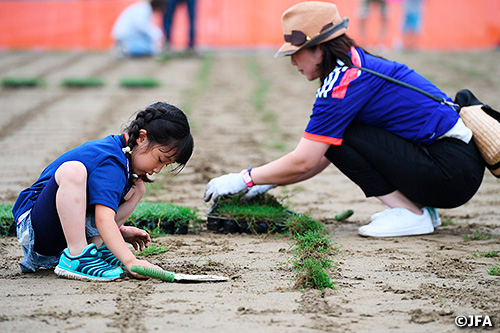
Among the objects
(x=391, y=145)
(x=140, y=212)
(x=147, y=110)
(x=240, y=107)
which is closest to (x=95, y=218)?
(x=147, y=110)

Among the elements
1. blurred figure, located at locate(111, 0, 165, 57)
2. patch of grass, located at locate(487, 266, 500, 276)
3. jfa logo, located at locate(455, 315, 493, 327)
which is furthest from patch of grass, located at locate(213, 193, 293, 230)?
blurred figure, located at locate(111, 0, 165, 57)

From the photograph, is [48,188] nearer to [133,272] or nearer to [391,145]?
[133,272]

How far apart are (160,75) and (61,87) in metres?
1.49

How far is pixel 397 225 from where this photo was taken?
3.36 metres

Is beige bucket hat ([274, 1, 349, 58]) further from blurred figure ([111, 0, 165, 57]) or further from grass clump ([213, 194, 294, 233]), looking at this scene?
blurred figure ([111, 0, 165, 57])

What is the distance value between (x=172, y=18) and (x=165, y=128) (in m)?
8.86

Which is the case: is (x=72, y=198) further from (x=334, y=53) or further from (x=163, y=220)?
(x=334, y=53)

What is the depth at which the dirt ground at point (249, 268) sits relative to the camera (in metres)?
2.14

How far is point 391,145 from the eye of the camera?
10.8 ft

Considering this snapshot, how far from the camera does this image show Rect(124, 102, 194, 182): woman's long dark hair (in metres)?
2.57

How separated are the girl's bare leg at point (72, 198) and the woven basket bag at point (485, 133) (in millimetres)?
2091

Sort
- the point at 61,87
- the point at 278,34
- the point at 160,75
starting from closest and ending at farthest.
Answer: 1. the point at 61,87
2. the point at 160,75
3. the point at 278,34

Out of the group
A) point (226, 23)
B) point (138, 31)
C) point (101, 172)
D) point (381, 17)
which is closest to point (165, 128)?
point (101, 172)

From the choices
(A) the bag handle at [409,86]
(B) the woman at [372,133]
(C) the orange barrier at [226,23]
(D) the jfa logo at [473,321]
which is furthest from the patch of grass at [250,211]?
(C) the orange barrier at [226,23]
